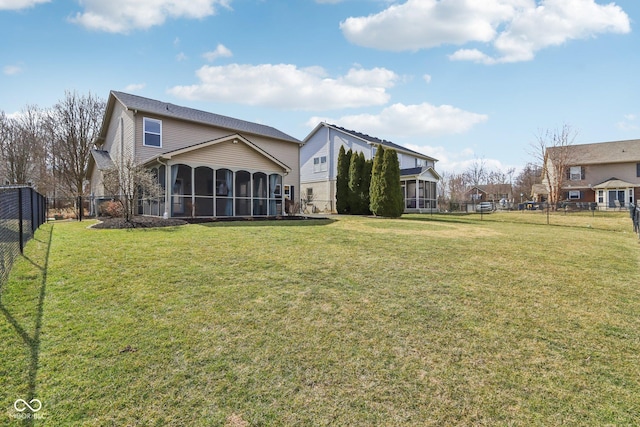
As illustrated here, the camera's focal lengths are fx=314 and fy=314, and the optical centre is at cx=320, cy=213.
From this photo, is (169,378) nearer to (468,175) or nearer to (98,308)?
(98,308)

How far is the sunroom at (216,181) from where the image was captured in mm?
13969

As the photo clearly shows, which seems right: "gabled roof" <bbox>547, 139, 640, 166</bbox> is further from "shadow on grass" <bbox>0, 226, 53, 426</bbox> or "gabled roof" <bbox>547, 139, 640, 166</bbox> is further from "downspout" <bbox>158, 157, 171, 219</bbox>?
"shadow on grass" <bbox>0, 226, 53, 426</bbox>

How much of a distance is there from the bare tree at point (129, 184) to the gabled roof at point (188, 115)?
402 cm

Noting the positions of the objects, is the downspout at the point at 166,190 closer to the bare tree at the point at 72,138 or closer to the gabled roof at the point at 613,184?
the bare tree at the point at 72,138

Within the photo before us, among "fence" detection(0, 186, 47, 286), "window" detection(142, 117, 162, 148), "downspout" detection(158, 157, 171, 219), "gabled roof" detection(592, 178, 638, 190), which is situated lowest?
"fence" detection(0, 186, 47, 286)

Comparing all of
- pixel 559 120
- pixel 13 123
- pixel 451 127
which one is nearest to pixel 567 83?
pixel 451 127

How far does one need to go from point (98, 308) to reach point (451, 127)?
23.8m

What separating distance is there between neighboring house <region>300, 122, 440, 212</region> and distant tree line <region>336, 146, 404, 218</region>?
535 cm

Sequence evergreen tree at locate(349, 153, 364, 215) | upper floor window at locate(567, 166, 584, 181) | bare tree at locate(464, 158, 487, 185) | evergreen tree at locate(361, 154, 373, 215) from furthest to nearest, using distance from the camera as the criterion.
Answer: bare tree at locate(464, 158, 487, 185) → upper floor window at locate(567, 166, 584, 181) → evergreen tree at locate(349, 153, 364, 215) → evergreen tree at locate(361, 154, 373, 215)

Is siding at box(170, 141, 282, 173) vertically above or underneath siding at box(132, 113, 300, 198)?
underneath

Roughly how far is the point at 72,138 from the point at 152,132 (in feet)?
58.9

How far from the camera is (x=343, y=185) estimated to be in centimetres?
2230

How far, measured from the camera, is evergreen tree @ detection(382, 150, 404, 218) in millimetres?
17828

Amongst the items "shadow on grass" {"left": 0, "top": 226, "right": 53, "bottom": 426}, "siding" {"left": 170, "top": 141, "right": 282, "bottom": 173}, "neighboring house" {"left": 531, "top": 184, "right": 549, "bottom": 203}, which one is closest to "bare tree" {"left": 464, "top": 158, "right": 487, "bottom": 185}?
"neighboring house" {"left": 531, "top": 184, "right": 549, "bottom": 203}
